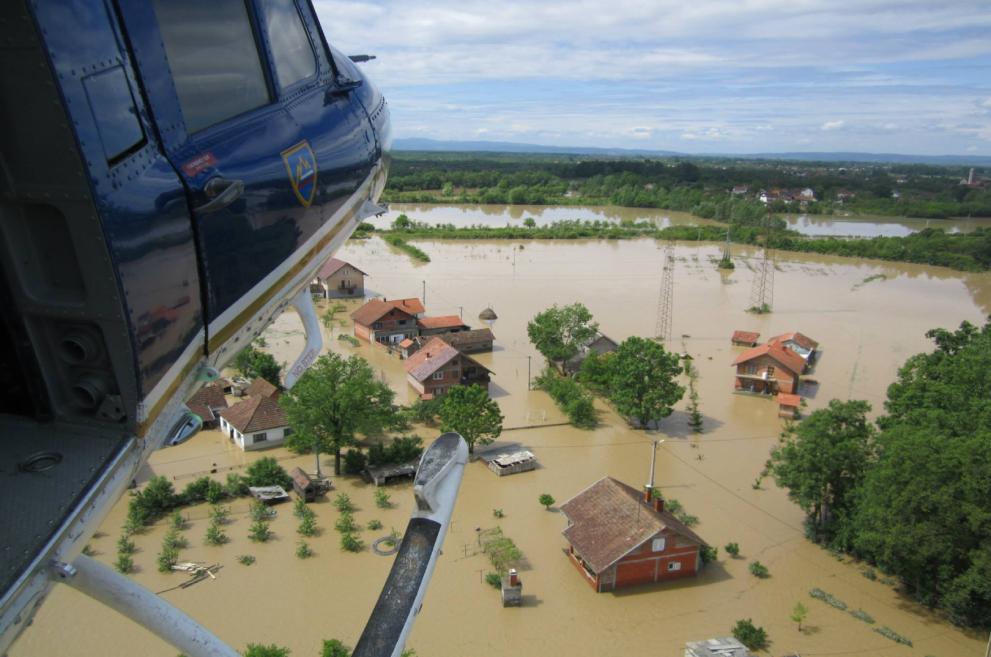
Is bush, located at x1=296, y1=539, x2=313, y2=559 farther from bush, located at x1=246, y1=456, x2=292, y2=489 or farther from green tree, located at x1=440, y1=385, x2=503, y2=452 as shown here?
green tree, located at x1=440, y1=385, x2=503, y2=452

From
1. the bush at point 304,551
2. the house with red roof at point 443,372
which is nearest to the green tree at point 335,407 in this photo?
the bush at point 304,551

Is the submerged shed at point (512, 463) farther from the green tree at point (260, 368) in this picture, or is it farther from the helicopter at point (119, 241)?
the helicopter at point (119, 241)

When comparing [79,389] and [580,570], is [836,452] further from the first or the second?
[79,389]

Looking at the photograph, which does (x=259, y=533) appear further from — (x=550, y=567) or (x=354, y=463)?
(x=550, y=567)

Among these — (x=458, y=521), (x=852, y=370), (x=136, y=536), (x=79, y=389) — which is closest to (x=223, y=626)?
(x=136, y=536)

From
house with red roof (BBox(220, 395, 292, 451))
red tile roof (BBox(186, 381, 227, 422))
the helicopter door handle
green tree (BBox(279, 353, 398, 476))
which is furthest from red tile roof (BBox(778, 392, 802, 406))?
the helicopter door handle

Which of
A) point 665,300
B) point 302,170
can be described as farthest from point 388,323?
point 302,170
